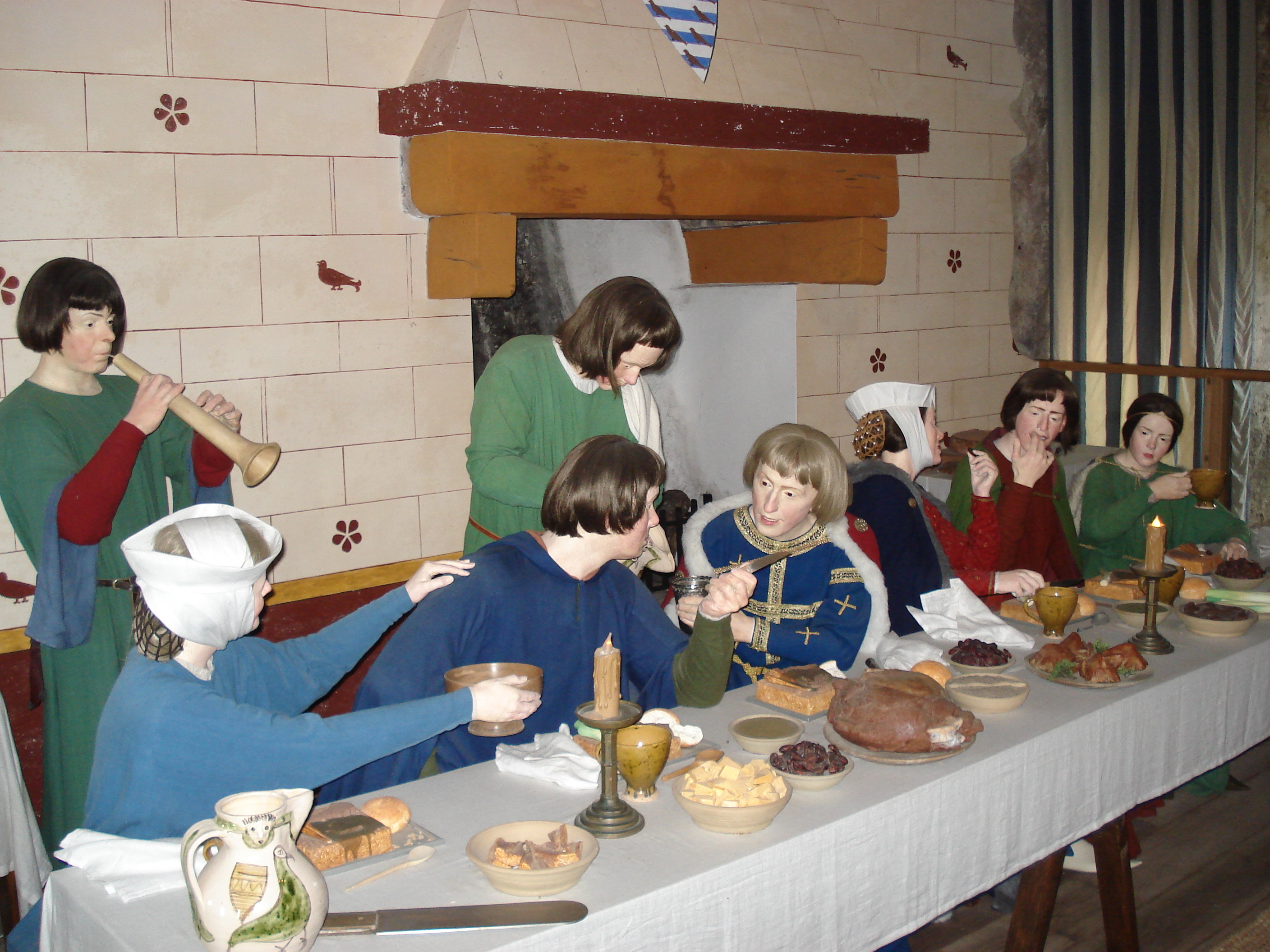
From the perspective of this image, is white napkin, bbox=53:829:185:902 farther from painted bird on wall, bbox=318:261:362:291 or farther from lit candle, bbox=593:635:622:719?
painted bird on wall, bbox=318:261:362:291

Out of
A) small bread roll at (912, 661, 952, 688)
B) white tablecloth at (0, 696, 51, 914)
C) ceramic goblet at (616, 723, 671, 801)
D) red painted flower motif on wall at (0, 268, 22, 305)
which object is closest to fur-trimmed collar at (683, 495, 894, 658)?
small bread roll at (912, 661, 952, 688)

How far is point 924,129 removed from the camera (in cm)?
465

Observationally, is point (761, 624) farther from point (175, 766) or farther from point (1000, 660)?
point (175, 766)

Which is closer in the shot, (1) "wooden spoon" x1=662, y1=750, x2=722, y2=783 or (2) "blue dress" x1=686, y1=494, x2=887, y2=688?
(1) "wooden spoon" x1=662, y1=750, x2=722, y2=783

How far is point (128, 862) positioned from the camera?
160 cm

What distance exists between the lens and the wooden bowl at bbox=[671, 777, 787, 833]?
1.72m

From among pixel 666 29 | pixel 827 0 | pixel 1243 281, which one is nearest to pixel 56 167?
pixel 666 29

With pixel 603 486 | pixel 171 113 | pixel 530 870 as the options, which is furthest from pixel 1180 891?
pixel 171 113

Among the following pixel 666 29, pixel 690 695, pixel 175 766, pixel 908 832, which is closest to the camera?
pixel 175 766

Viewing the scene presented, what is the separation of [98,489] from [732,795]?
1.65 m

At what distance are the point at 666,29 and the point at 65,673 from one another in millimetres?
2714

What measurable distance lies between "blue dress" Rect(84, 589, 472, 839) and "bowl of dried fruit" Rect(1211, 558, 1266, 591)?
2286 mm

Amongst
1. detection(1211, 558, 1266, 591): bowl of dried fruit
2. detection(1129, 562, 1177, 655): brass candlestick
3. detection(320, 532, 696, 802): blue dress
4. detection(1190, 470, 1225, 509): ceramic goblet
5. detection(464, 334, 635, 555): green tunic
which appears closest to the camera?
detection(320, 532, 696, 802): blue dress

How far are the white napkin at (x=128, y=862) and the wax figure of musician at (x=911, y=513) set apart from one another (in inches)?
73.5
